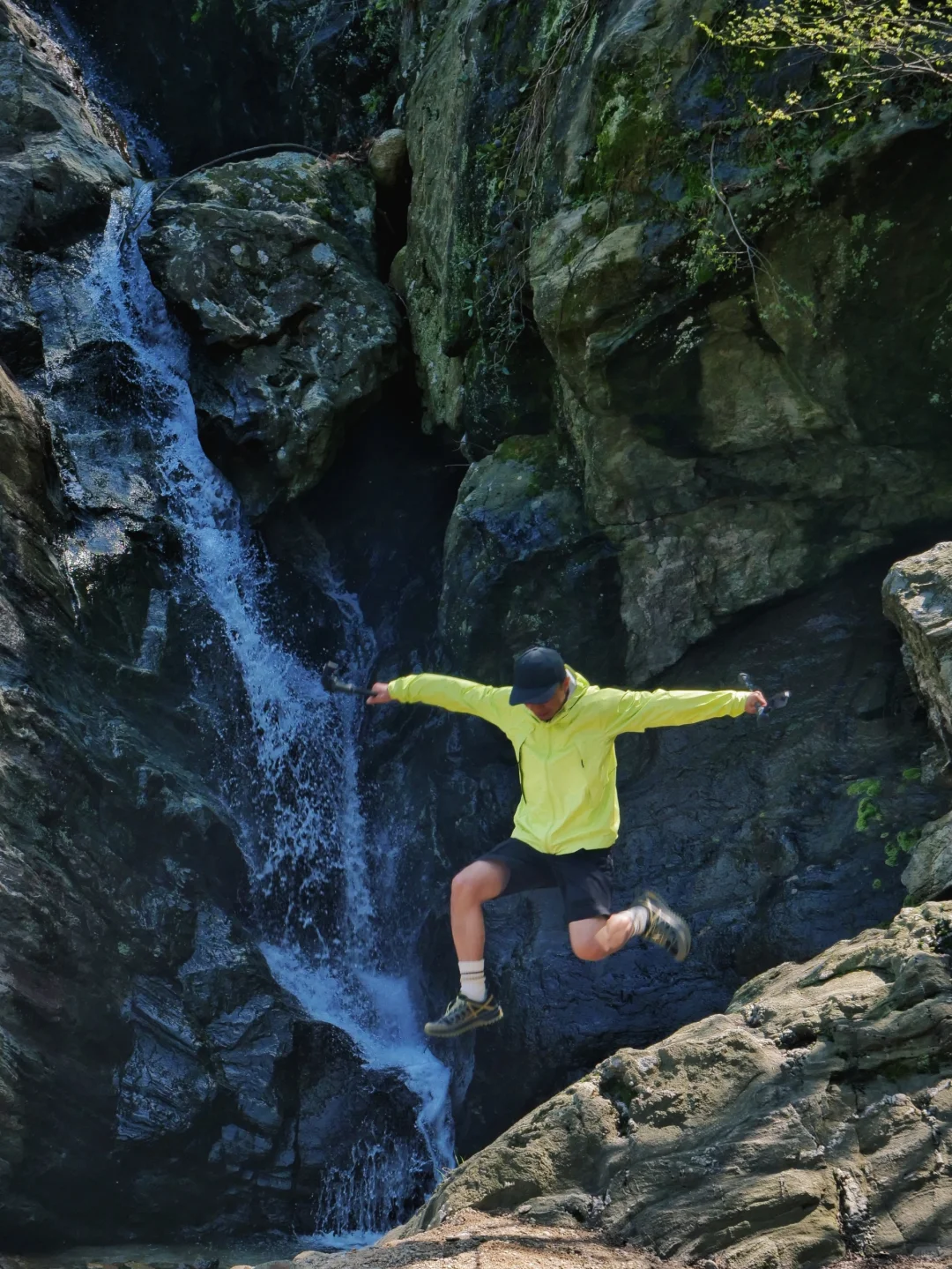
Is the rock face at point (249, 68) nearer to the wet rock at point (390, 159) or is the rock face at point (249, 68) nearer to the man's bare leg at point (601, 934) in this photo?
the wet rock at point (390, 159)

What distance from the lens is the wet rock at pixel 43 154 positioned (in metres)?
11.2

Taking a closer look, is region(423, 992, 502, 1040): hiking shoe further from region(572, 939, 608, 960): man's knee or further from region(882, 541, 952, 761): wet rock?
region(882, 541, 952, 761): wet rock

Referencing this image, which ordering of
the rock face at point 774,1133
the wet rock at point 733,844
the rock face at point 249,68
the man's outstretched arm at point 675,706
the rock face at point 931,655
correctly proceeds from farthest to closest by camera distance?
the rock face at point 249,68 → the wet rock at point 733,844 → the rock face at point 931,655 → the man's outstretched arm at point 675,706 → the rock face at point 774,1133

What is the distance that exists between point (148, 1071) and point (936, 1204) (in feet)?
18.9

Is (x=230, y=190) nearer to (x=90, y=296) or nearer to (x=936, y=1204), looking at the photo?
(x=90, y=296)

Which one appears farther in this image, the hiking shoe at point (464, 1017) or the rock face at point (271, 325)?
the rock face at point (271, 325)

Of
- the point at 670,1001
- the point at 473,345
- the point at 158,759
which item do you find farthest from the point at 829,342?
the point at 158,759

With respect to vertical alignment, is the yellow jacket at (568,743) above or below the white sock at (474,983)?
above

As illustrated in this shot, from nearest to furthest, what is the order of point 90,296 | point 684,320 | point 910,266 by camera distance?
point 910,266
point 684,320
point 90,296

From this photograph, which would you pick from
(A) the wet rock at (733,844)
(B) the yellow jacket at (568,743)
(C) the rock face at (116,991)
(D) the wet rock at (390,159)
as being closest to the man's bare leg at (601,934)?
(B) the yellow jacket at (568,743)

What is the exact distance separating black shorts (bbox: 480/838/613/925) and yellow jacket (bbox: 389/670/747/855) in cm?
5

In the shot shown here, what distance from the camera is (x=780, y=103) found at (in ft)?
21.9

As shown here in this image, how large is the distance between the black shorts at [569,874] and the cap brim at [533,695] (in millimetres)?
877

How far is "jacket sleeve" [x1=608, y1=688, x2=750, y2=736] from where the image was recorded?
4984mm
